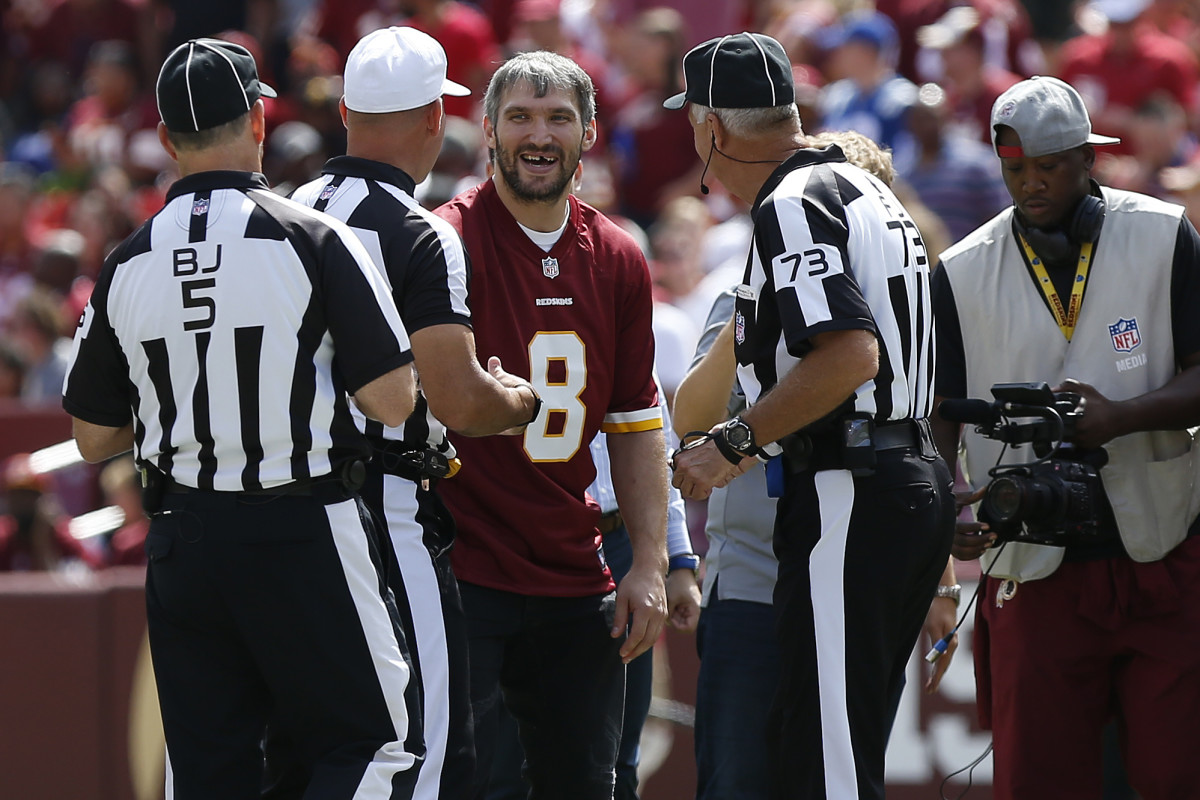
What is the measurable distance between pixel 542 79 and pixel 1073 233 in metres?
1.51

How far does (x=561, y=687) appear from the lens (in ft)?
13.8

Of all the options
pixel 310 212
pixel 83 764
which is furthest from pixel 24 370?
pixel 310 212

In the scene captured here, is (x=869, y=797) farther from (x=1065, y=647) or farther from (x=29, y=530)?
(x=29, y=530)

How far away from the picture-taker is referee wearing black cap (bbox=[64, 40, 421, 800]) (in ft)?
11.3

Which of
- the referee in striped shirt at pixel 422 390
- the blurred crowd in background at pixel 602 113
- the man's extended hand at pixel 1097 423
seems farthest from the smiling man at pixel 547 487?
the blurred crowd in background at pixel 602 113

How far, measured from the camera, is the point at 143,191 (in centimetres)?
1224

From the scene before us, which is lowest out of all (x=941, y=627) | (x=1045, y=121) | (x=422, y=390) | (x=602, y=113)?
(x=941, y=627)

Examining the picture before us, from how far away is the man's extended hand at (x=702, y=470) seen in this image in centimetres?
386

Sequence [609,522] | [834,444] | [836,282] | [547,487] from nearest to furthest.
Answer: [836,282], [834,444], [547,487], [609,522]

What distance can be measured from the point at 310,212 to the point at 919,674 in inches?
143

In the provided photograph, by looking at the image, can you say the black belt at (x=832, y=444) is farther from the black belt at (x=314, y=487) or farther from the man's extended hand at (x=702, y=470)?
the black belt at (x=314, y=487)

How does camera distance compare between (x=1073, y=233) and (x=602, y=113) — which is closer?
(x=1073, y=233)

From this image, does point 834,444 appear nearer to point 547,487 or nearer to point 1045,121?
point 547,487

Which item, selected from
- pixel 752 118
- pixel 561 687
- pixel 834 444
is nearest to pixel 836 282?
pixel 834 444
